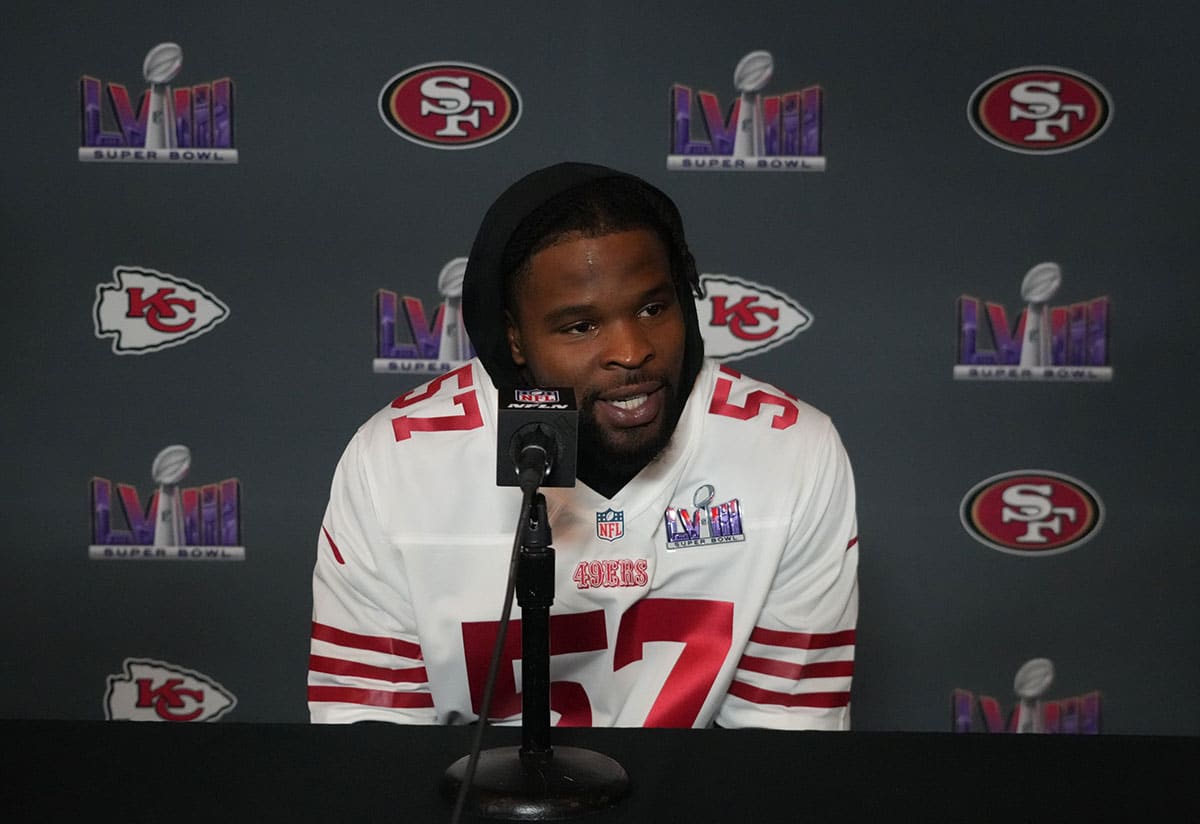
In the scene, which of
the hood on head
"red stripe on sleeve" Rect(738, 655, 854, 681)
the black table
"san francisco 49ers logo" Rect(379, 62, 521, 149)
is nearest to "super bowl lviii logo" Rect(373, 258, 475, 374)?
"san francisco 49ers logo" Rect(379, 62, 521, 149)

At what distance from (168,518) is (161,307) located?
416mm

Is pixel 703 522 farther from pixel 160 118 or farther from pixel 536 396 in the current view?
pixel 160 118

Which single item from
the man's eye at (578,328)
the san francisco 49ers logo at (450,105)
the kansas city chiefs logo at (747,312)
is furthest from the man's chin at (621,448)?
the san francisco 49ers logo at (450,105)

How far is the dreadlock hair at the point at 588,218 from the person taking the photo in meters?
1.47

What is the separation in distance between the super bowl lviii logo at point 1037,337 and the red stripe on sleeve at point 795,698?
1.14 meters

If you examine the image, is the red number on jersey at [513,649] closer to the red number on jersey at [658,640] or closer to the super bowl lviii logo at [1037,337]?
the red number on jersey at [658,640]

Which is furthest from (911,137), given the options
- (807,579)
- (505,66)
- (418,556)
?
(418,556)

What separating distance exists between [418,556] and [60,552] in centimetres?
141

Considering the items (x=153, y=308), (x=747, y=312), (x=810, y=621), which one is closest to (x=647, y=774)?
(x=810, y=621)

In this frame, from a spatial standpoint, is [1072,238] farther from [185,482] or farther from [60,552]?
[60,552]

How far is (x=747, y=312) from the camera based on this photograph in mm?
2586

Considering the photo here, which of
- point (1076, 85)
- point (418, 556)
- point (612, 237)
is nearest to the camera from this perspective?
point (612, 237)

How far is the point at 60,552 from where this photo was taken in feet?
8.79

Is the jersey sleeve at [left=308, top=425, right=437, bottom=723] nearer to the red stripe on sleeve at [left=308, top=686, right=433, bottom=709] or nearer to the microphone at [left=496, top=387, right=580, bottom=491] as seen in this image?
the red stripe on sleeve at [left=308, top=686, right=433, bottom=709]
